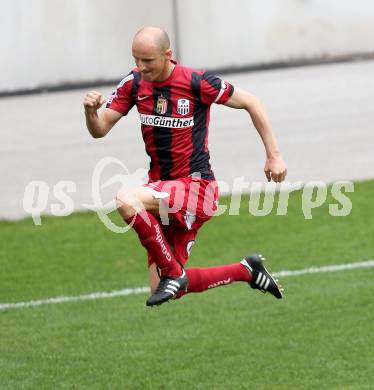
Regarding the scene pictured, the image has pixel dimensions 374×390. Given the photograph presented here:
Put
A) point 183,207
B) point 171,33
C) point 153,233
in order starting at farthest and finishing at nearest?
point 171,33 < point 183,207 < point 153,233

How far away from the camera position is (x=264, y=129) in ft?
31.7

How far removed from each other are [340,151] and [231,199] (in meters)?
3.11

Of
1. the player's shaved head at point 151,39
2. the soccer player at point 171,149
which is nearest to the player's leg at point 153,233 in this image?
the soccer player at point 171,149

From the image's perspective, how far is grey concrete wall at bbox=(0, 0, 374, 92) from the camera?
78.5ft

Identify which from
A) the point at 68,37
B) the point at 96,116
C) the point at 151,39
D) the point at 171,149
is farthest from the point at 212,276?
the point at 68,37

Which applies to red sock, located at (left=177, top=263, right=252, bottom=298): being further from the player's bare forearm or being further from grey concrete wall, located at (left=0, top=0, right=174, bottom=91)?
grey concrete wall, located at (left=0, top=0, right=174, bottom=91)

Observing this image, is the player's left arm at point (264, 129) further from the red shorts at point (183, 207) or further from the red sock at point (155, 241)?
the red sock at point (155, 241)

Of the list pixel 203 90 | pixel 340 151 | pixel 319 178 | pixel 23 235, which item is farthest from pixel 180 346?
pixel 340 151

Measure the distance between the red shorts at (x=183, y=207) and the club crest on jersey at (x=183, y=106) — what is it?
1.75 ft

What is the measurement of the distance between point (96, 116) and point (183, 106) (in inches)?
26.4

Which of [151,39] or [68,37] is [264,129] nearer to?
[151,39]

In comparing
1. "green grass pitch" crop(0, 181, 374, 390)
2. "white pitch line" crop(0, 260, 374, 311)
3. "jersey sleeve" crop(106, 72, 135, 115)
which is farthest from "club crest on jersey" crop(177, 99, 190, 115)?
"white pitch line" crop(0, 260, 374, 311)

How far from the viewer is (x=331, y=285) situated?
14.0m

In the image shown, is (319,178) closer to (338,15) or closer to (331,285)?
(331,285)
